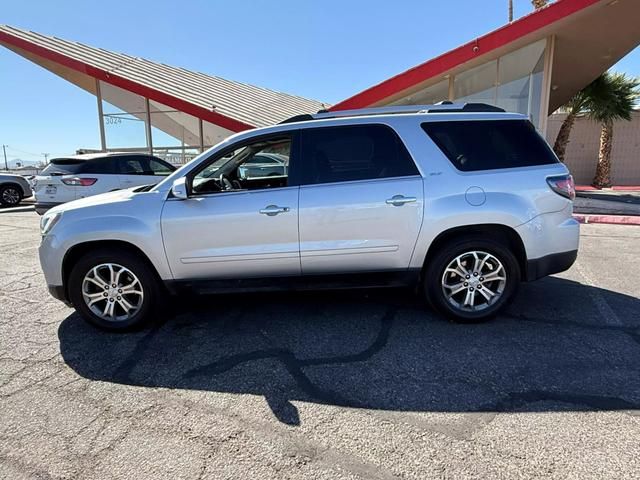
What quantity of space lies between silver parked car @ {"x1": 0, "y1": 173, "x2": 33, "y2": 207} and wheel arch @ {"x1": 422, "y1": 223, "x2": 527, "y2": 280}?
1655 centimetres

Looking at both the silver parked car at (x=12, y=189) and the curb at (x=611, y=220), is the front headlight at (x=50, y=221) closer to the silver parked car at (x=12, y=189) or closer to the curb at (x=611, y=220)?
the curb at (x=611, y=220)

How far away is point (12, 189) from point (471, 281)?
667 inches

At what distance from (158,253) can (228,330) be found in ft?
3.10

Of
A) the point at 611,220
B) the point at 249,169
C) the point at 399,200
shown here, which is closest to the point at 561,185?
the point at 399,200

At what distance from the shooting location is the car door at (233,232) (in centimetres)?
362

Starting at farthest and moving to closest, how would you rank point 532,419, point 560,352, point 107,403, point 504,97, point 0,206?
point 0,206 < point 504,97 < point 560,352 < point 107,403 < point 532,419

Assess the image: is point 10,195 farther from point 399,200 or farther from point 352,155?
point 399,200

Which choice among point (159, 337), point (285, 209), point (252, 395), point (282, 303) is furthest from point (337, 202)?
point (159, 337)

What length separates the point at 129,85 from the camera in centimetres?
1444

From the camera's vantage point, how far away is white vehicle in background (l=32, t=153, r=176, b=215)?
9.23 meters

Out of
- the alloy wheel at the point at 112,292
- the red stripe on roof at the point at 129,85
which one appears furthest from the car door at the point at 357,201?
the red stripe on roof at the point at 129,85

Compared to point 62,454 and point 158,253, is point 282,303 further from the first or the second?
point 62,454

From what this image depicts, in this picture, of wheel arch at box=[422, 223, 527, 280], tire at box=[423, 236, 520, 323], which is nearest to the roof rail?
wheel arch at box=[422, 223, 527, 280]

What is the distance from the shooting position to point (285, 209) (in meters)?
3.60
